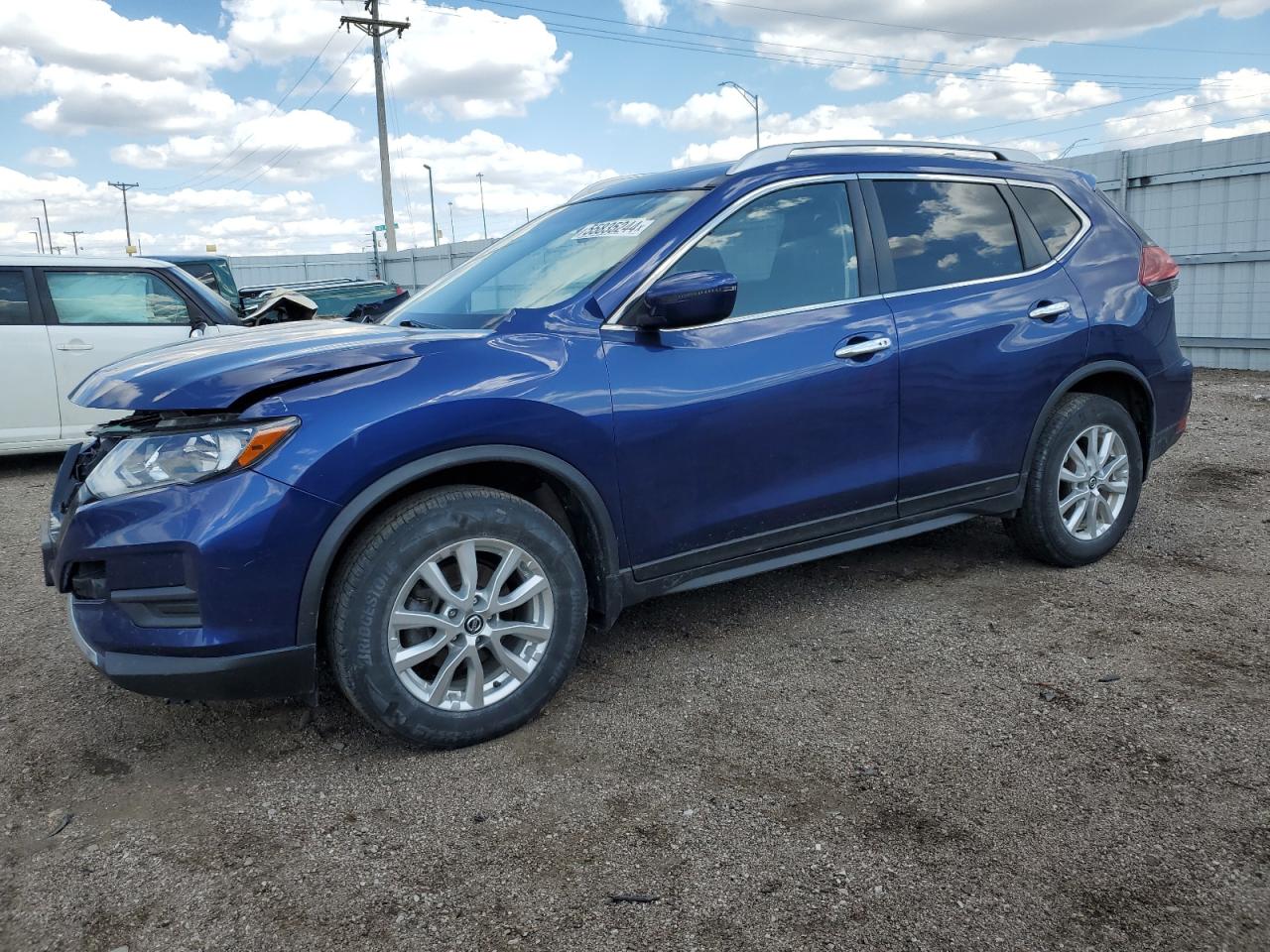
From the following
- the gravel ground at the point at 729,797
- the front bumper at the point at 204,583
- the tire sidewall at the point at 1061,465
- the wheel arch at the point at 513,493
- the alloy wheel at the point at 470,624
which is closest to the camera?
the gravel ground at the point at 729,797

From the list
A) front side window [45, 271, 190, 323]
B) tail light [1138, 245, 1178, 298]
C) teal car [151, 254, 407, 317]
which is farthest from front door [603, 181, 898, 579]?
teal car [151, 254, 407, 317]

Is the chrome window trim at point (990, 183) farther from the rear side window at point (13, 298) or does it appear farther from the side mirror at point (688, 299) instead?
the rear side window at point (13, 298)

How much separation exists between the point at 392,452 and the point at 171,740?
50.3 inches

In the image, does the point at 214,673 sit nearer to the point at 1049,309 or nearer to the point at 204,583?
the point at 204,583

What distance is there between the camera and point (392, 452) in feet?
9.29

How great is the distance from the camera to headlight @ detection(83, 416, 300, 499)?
2.70 meters

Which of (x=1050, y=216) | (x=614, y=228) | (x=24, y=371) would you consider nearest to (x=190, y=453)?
(x=614, y=228)

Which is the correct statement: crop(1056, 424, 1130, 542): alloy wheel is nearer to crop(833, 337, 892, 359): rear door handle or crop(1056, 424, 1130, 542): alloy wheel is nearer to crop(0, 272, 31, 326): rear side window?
crop(833, 337, 892, 359): rear door handle

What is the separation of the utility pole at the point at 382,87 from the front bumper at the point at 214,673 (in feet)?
99.0

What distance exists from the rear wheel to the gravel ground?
0.17 meters

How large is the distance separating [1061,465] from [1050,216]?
3.60 feet

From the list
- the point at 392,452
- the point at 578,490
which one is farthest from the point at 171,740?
the point at 578,490

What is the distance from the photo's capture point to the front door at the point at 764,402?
3.27 meters

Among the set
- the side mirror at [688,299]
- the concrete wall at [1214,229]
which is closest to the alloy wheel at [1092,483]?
the side mirror at [688,299]
